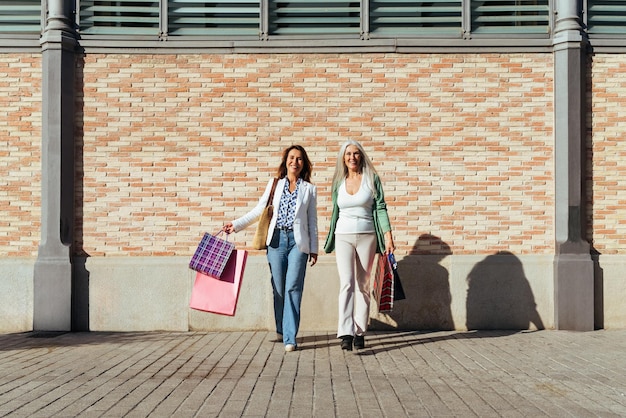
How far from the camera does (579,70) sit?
9.47 meters

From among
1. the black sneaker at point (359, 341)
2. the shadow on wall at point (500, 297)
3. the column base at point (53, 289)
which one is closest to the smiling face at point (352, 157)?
the black sneaker at point (359, 341)

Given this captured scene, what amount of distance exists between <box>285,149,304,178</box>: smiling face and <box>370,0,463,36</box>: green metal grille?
236 centimetres

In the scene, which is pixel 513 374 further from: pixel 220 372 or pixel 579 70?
pixel 579 70

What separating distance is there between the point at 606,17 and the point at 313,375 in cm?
605

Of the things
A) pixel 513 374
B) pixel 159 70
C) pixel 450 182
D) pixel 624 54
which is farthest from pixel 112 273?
pixel 624 54

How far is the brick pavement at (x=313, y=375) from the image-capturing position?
5.30 metres

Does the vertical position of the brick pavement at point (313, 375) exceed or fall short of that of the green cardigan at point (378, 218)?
it falls short

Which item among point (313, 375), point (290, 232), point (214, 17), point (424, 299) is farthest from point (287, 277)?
point (214, 17)

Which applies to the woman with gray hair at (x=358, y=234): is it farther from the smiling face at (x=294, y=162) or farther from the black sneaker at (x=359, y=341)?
A: the smiling face at (x=294, y=162)

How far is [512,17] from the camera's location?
980cm

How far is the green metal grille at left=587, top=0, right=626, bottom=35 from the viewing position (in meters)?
9.80

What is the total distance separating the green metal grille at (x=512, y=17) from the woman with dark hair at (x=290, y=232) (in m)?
3.10

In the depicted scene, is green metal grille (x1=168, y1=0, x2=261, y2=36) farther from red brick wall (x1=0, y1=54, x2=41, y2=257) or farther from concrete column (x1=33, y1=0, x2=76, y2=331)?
red brick wall (x1=0, y1=54, x2=41, y2=257)

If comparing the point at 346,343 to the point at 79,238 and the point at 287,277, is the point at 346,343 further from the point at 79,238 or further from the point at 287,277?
the point at 79,238
